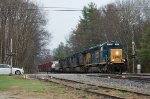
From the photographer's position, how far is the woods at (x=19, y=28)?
75694 mm

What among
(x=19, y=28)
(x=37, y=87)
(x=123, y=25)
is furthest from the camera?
(x=123, y=25)

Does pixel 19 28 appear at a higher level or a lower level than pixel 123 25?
lower

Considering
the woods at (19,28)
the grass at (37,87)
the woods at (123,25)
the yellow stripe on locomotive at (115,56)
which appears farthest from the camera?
the woods at (123,25)

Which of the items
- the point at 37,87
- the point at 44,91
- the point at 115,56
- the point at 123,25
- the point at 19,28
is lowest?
the point at 44,91

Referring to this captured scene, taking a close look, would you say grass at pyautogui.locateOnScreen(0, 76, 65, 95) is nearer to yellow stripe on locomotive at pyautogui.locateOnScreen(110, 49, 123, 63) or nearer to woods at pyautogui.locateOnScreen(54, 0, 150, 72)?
yellow stripe on locomotive at pyautogui.locateOnScreen(110, 49, 123, 63)

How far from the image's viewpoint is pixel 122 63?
160 feet

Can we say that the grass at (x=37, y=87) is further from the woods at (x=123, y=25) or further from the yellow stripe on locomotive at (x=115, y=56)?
the woods at (x=123, y=25)

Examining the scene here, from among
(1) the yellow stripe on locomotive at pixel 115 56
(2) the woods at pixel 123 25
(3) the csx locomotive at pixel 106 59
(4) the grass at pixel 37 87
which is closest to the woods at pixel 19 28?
(2) the woods at pixel 123 25

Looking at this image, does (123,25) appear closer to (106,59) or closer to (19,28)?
(19,28)

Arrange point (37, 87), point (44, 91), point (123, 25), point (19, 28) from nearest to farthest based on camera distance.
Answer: point (44, 91)
point (37, 87)
point (19, 28)
point (123, 25)

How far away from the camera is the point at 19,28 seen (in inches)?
3110

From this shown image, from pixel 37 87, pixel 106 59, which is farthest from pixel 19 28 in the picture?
pixel 37 87

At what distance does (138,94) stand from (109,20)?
7652 cm

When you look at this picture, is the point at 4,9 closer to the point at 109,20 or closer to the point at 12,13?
the point at 12,13
